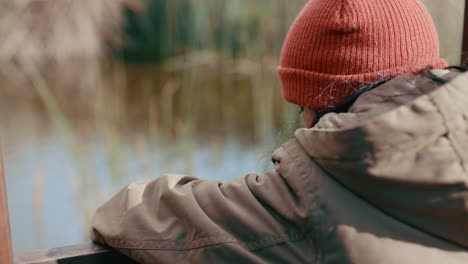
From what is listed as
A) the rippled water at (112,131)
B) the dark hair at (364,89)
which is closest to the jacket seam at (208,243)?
the dark hair at (364,89)

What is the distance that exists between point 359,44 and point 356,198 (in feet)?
1.14

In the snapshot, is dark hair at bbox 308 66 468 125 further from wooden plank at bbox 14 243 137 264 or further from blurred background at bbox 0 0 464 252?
blurred background at bbox 0 0 464 252

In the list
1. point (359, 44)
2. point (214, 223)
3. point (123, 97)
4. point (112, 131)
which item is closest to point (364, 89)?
point (359, 44)

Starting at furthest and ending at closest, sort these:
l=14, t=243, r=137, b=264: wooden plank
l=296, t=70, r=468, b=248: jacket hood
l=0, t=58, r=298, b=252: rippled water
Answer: l=0, t=58, r=298, b=252: rippled water
l=14, t=243, r=137, b=264: wooden plank
l=296, t=70, r=468, b=248: jacket hood

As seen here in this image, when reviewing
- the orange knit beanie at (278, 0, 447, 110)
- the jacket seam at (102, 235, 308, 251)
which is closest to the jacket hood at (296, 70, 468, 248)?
the jacket seam at (102, 235, 308, 251)

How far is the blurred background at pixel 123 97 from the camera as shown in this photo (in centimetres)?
309

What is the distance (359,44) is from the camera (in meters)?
0.93

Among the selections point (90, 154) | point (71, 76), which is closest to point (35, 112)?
point (71, 76)

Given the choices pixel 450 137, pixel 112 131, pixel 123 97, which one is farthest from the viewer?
pixel 123 97

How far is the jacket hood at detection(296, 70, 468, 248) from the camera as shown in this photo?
65 centimetres

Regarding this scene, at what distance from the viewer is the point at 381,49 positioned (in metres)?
0.92

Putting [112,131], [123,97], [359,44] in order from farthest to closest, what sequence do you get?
[123,97] → [112,131] → [359,44]

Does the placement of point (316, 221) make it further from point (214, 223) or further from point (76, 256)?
point (76, 256)

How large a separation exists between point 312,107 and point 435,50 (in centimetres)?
27
